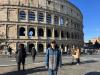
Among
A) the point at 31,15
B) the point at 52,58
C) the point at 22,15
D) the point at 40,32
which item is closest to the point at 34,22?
the point at 31,15

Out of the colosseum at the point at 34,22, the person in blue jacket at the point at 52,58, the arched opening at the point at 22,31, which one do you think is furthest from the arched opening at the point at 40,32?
the person in blue jacket at the point at 52,58

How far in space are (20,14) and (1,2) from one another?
4.85m

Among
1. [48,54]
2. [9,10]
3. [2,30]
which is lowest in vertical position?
[48,54]

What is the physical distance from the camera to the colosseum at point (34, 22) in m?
66.9

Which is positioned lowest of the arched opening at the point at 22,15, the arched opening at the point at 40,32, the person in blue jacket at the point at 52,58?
the person in blue jacket at the point at 52,58

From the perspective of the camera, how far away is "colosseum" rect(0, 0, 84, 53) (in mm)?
66938

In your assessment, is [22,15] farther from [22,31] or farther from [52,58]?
[52,58]

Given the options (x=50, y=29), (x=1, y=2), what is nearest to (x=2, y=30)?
(x=1, y=2)

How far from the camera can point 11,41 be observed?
66625mm

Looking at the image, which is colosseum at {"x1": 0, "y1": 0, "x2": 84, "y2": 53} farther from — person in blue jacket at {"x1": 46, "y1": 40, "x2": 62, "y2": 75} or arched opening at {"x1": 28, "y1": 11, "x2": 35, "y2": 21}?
person in blue jacket at {"x1": 46, "y1": 40, "x2": 62, "y2": 75}

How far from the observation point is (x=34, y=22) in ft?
228

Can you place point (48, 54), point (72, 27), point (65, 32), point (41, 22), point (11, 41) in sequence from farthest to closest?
1. point (72, 27)
2. point (65, 32)
3. point (41, 22)
4. point (11, 41)
5. point (48, 54)

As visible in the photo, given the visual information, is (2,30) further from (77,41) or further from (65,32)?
(77,41)

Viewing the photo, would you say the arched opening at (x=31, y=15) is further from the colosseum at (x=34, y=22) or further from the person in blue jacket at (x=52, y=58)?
the person in blue jacket at (x=52, y=58)
